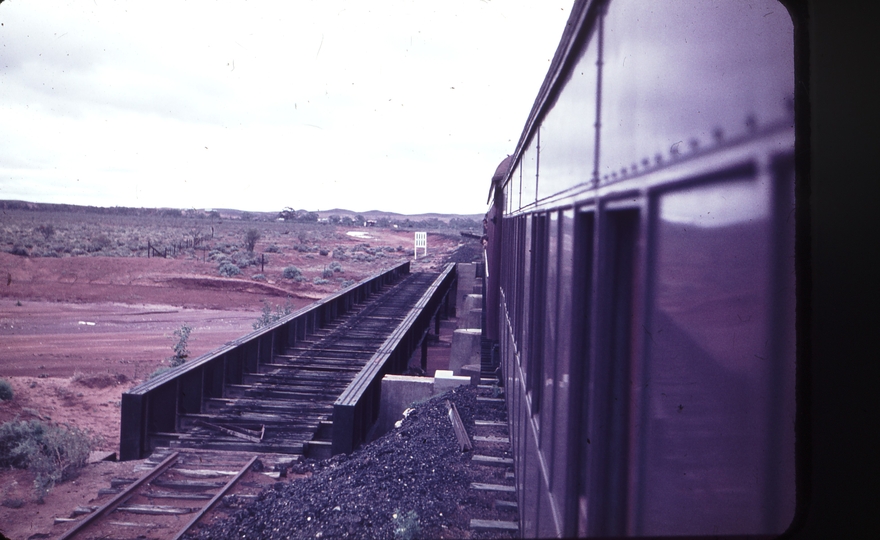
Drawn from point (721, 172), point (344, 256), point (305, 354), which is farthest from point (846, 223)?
point (344, 256)

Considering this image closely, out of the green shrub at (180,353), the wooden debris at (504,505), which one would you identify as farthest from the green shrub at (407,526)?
the green shrub at (180,353)

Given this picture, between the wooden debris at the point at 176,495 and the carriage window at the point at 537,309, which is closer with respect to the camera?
the carriage window at the point at 537,309

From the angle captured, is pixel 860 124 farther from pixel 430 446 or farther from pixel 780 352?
pixel 430 446

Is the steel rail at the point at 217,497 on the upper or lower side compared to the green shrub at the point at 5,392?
upper

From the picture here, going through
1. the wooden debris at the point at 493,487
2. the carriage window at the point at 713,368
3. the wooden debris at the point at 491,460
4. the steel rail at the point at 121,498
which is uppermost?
the carriage window at the point at 713,368

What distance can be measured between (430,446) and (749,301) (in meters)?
6.25

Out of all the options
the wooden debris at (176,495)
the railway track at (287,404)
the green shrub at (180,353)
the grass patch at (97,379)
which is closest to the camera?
the wooden debris at (176,495)

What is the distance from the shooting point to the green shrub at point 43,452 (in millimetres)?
7934

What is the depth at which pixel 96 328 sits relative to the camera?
2284cm

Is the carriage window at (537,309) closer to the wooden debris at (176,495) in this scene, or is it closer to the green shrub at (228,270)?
the wooden debris at (176,495)

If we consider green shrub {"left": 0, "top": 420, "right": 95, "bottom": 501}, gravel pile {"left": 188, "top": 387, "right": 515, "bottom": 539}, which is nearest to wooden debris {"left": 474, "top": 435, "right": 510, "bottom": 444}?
gravel pile {"left": 188, "top": 387, "right": 515, "bottom": 539}

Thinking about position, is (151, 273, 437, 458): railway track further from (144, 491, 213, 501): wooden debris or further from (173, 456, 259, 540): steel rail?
(144, 491, 213, 501): wooden debris

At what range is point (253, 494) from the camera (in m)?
6.72

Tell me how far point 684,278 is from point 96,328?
84.1ft
